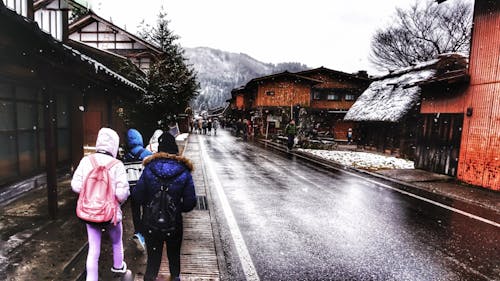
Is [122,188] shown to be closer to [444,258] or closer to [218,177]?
[444,258]

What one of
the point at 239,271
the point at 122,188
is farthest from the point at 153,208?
the point at 239,271

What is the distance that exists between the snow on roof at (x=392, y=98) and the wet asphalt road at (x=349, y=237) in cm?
1230

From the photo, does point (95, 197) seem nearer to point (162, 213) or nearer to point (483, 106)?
point (162, 213)

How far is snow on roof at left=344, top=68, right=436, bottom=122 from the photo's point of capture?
62.3 ft

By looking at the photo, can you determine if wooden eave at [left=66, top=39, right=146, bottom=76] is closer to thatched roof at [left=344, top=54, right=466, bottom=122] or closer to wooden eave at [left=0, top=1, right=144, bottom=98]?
wooden eave at [left=0, top=1, right=144, bottom=98]

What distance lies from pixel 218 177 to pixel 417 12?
31.4m

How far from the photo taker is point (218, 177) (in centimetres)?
996

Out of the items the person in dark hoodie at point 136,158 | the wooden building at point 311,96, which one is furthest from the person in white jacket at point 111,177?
the wooden building at point 311,96

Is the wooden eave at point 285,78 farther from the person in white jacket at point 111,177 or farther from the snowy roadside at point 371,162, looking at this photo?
the person in white jacket at point 111,177

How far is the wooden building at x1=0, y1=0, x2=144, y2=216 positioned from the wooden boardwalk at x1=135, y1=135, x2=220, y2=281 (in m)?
2.59

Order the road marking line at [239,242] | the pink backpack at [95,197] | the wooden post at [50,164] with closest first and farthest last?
the pink backpack at [95,197] → the road marking line at [239,242] → the wooden post at [50,164]

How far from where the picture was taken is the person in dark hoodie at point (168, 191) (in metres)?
2.95

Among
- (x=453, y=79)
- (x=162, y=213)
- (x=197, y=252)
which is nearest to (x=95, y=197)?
(x=162, y=213)

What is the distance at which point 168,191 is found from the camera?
2930 mm
